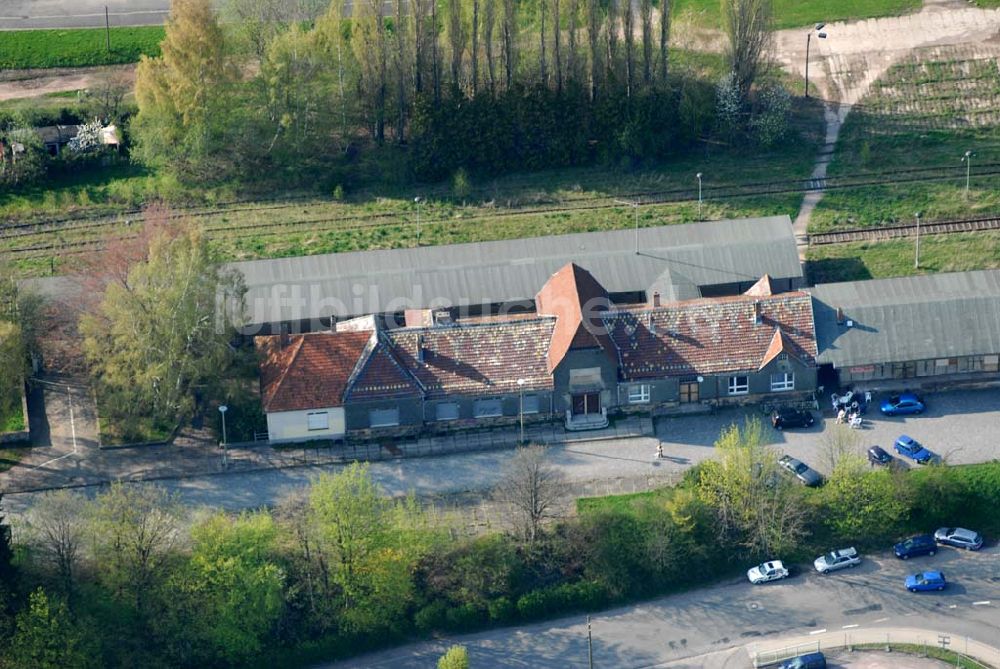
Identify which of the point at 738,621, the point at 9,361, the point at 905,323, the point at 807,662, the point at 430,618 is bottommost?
the point at 807,662

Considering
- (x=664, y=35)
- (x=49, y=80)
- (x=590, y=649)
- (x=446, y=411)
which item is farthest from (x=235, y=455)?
(x=49, y=80)

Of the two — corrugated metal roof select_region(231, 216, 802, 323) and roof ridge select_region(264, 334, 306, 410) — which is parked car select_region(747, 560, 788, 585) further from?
roof ridge select_region(264, 334, 306, 410)

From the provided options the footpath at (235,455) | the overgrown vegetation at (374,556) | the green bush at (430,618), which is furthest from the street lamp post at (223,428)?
the green bush at (430,618)

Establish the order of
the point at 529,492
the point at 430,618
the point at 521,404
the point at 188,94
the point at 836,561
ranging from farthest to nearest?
the point at 188,94 → the point at 521,404 → the point at 836,561 → the point at 529,492 → the point at 430,618

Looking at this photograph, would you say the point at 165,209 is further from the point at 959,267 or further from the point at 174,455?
the point at 959,267

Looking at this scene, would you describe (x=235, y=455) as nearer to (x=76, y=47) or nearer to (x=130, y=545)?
(x=130, y=545)

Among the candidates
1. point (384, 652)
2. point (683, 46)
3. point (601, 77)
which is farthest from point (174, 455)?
point (683, 46)
